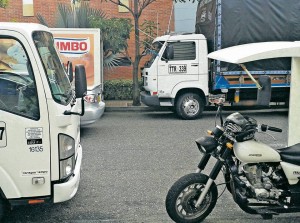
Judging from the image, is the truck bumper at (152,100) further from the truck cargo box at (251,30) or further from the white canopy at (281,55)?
the white canopy at (281,55)

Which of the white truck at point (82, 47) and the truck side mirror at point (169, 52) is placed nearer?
the white truck at point (82, 47)

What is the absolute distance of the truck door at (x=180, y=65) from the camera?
1079 centimetres

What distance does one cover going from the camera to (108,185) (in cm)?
580

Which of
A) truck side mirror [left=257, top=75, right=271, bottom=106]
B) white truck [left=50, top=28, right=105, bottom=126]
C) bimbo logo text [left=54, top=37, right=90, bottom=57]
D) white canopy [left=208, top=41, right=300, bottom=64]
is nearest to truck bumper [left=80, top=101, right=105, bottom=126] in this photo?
white truck [left=50, top=28, right=105, bottom=126]

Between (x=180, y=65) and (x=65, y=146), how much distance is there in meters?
7.17

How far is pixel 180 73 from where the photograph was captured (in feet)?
35.5

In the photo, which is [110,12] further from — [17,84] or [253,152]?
[253,152]

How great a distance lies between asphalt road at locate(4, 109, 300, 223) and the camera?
4695mm

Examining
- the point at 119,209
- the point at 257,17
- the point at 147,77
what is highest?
the point at 257,17

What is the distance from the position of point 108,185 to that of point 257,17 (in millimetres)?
7177

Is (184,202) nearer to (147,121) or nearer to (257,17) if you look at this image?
(147,121)

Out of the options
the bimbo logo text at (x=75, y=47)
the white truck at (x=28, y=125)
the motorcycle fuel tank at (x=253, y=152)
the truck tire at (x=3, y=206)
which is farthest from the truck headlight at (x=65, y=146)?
the bimbo logo text at (x=75, y=47)

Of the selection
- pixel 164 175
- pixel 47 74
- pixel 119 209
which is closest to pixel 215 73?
pixel 164 175

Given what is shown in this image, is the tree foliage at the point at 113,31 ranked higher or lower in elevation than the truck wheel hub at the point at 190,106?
higher
